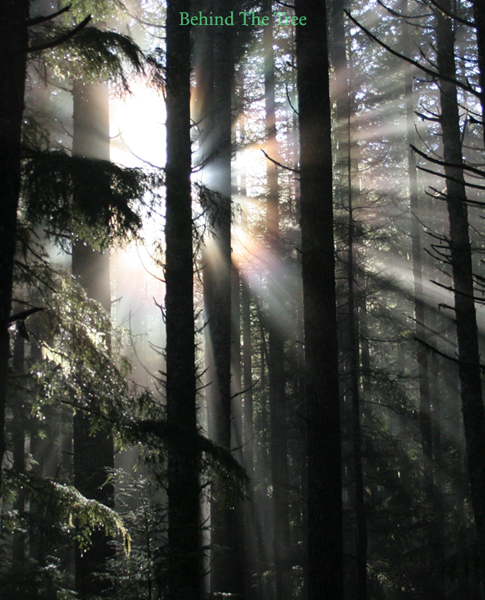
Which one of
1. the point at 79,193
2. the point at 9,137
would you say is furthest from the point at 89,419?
A: the point at 9,137

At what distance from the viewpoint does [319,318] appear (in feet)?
19.2

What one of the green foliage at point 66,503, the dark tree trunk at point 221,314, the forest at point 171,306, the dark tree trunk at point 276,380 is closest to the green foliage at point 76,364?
the forest at point 171,306

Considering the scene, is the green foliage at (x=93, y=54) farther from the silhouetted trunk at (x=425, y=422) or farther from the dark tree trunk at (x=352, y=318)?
the silhouetted trunk at (x=425, y=422)

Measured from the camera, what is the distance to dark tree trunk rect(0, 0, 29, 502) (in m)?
3.24

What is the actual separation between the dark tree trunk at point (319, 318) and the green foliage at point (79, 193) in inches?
94.5

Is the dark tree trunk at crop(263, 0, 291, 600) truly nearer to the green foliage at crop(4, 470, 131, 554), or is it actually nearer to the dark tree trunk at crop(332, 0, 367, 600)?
the dark tree trunk at crop(332, 0, 367, 600)

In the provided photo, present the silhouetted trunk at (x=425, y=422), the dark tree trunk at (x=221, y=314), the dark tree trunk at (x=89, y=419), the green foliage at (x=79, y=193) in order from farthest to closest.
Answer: the silhouetted trunk at (x=425, y=422) → the dark tree trunk at (x=221, y=314) → the dark tree trunk at (x=89, y=419) → the green foliage at (x=79, y=193)

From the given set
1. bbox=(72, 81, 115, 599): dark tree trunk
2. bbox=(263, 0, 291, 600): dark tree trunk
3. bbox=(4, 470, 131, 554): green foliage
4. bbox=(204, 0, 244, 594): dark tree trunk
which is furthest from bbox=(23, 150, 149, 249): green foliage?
bbox=(263, 0, 291, 600): dark tree trunk

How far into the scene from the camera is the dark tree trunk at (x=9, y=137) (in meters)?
3.24

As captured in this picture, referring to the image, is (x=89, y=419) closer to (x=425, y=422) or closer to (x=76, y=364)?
(x=76, y=364)

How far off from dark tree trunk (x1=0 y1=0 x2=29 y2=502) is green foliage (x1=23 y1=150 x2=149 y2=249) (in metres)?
0.86

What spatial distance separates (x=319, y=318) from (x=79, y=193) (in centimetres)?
324

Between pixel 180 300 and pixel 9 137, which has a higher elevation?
pixel 9 137

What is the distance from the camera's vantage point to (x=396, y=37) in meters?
21.1
